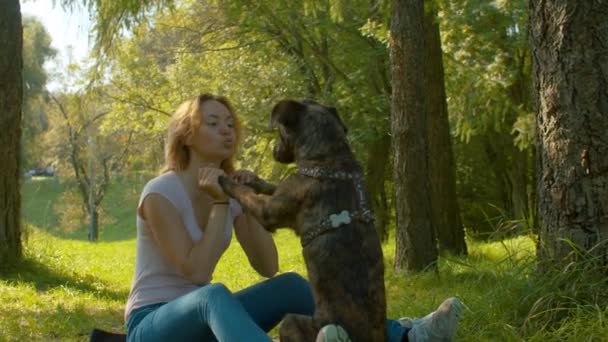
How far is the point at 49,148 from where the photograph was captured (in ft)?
158

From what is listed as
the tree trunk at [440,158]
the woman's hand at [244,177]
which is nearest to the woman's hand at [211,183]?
the woman's hand at [244,177]

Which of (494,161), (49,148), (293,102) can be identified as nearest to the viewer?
(293,102)

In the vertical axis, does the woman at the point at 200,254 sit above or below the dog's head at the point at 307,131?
below

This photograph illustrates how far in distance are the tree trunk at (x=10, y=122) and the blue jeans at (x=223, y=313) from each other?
5.80m

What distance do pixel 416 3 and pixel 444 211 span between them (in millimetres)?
3130

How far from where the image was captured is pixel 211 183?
151 inches

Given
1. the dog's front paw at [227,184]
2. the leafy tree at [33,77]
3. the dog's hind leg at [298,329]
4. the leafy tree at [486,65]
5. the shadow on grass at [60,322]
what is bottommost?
the shadow on grass at [60,322]

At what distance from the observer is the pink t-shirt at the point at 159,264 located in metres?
3.88

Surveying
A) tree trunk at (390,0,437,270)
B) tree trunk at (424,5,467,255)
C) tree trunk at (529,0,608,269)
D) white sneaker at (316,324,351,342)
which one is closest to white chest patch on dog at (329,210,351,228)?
white sneaker at (316,324,351,342)

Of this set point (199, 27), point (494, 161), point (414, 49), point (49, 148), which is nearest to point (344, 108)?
point (199, 27)

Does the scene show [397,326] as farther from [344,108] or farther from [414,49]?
[344,108]

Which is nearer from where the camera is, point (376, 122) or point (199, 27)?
point (376, 122)

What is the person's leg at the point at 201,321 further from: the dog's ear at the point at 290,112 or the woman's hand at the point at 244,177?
the dog's ear at the point at 290,112

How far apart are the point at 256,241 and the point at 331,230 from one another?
1132 millimetres
